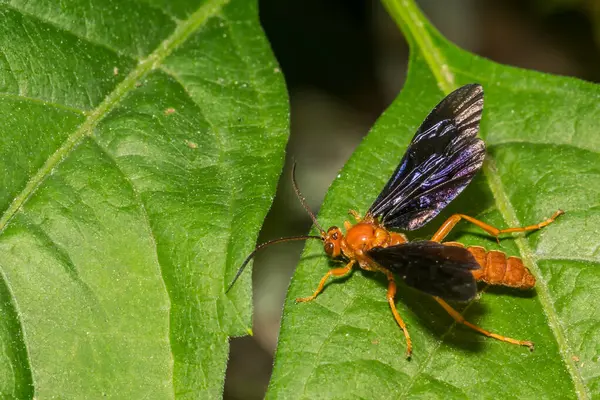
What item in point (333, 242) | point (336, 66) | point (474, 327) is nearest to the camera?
point (474, 327)

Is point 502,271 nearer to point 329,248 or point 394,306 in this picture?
point 394,306

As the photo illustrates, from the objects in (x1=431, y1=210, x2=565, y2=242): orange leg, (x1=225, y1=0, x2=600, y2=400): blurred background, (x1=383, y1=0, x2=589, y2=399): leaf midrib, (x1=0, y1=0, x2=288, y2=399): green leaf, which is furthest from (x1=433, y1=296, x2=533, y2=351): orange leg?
(x1=225, y1=0, x2=600, y2=400): blurred background

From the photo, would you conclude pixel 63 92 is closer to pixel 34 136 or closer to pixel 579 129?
pixel 34 136

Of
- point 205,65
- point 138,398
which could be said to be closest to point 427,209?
point 205,65

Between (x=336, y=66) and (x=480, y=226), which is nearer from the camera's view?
(x=480, y=226)

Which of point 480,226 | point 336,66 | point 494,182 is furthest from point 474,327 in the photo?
point 336,66

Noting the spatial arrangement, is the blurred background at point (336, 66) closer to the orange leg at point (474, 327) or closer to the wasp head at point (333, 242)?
the wasp head at point (333, 242)
